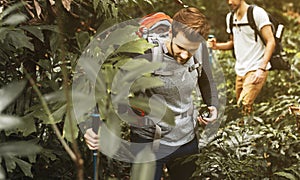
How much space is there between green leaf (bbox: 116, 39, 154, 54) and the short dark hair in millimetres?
243

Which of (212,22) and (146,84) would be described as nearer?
A: (146,84)

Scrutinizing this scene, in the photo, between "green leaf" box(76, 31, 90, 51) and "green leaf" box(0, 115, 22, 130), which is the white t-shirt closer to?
"green leaf" box(76, 31, 90, 51)

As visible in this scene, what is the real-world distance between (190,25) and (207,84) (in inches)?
16.5

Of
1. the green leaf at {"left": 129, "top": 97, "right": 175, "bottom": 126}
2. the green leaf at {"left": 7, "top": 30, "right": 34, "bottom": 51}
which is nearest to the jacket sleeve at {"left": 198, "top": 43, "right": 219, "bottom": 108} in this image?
the green leaf at {"left": 129, "top": 97, "right": 175, "bottom": 126}

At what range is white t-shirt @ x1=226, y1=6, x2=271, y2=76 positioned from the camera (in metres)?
4.71

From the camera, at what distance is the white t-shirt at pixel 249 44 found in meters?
4.71

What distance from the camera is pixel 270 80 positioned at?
643cm

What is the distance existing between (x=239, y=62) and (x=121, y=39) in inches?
90.8

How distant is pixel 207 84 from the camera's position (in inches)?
128

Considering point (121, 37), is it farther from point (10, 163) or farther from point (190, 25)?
point (10, 163)

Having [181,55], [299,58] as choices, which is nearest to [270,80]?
[299,58]

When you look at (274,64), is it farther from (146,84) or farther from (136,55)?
(146,84)

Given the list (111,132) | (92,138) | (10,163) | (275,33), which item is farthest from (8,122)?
(275,33)

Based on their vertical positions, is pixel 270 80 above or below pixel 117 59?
below
